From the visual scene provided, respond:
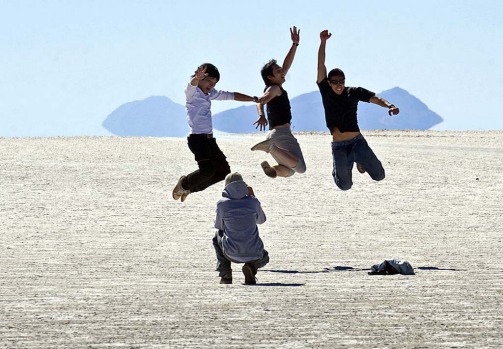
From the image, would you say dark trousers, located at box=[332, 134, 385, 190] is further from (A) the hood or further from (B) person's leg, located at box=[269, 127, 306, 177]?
(A) the hood

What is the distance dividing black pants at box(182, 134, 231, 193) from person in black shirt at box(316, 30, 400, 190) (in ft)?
4.75

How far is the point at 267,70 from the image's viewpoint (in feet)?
35.8

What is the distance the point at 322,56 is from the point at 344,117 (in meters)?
0.86

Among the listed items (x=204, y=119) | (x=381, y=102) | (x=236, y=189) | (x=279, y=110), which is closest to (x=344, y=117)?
(x=381, y=102)

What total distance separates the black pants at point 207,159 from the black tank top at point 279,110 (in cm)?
69

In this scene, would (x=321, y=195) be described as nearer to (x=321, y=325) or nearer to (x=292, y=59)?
(x=292, y=59)

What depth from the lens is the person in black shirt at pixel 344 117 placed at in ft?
37.5

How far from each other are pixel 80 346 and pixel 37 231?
8.98 m

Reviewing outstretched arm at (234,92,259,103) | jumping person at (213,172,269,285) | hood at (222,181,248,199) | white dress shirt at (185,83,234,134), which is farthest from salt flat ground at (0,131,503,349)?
outstretched arm at (234,92,259,103)

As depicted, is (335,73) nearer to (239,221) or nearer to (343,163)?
(343,163)

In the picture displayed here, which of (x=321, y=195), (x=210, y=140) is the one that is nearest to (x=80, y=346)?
(x=210, y=140)

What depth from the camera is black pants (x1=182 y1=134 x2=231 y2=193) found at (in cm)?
1095

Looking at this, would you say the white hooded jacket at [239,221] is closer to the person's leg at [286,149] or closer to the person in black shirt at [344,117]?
the person's leg at [286,149]

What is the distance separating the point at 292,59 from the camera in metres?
11.1
